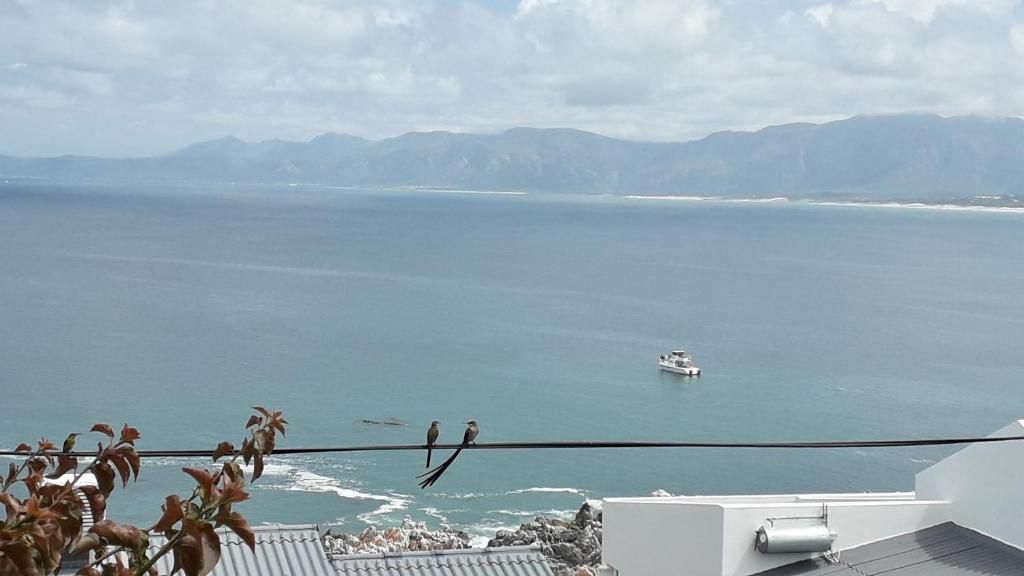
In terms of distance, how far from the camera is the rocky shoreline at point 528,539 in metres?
23.2

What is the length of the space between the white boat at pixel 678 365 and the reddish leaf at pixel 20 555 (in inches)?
1731

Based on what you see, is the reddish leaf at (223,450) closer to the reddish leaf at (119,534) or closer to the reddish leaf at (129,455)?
the reddish leaf at (129,455)

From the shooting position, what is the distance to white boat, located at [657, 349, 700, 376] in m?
45.0

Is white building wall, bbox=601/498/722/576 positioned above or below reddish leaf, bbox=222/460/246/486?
below

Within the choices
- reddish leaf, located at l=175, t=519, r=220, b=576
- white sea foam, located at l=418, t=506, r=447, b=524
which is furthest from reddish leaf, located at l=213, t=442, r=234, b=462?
white sea foam, located at l=418, t=506, r=447, b=524

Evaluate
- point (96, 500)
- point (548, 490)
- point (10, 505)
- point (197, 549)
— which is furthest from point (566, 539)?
point (197, 549)

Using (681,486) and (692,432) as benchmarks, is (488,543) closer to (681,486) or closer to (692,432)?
(681,486)

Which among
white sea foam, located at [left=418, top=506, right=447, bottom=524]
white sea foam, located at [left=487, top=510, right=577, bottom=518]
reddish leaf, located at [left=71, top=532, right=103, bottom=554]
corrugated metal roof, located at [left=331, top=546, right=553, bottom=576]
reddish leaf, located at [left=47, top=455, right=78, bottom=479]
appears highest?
reddish leaf, located at [left=71, top=532, right=103, bottom=554]

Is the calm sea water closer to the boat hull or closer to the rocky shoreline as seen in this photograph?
the boat hull

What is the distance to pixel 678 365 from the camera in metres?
45.1

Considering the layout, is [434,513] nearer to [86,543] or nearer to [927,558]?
[927,558]

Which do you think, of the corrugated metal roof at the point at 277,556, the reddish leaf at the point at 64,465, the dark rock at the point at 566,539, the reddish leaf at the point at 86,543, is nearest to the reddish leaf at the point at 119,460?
the reddish leaf at the point at 86,543

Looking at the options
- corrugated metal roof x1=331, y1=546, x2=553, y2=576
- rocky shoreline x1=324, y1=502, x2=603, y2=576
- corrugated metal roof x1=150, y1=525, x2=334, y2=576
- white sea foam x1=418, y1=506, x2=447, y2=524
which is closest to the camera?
corrugated metal roof x1=150, y1=525, x2=334, y2=576

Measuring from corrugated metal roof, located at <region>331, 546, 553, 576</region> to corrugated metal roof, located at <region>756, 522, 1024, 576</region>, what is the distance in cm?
238
